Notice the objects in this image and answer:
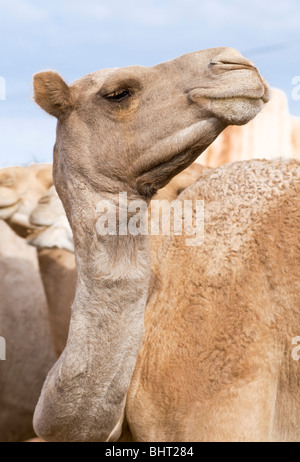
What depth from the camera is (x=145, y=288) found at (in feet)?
8.02

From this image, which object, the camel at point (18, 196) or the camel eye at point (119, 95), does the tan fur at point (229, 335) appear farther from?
the camel at point (18, 196)

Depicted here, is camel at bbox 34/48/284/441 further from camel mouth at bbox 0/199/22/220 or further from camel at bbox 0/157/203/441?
camel mouth at bbox 0/199/22/220

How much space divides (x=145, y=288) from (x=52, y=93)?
0.80 metres

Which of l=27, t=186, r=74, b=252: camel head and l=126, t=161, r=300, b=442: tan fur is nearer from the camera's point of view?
l=126, t=161, r=300, b=442: tan fur

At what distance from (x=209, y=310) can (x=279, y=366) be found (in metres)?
0.35

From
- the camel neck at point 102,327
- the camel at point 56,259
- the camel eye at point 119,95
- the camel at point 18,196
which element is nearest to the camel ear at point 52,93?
the camel eye at point 119,95

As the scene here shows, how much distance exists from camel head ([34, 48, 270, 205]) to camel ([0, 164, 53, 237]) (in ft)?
8.51

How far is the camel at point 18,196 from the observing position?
5.09 m

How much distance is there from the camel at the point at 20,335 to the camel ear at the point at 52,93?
276 cm

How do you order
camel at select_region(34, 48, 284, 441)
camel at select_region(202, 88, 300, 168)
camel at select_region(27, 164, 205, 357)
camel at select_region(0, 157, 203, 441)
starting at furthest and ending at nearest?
camel at select_region(202, 88, 300, 168), camel at select_region(0, 157, 203, 441), camel at select_region(27, 164, 205, 357), camel at select_region(34, 48, 284, 441)

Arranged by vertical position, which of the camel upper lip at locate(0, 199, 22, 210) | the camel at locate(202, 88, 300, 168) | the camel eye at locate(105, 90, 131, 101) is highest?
the camel at locate(202, 88, 300, 168)

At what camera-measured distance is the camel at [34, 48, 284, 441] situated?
231cm

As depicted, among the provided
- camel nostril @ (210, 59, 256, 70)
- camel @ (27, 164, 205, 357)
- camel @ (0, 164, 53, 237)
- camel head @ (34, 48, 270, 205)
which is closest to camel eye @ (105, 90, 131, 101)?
camel head @ (34, 48, 270, 205)
